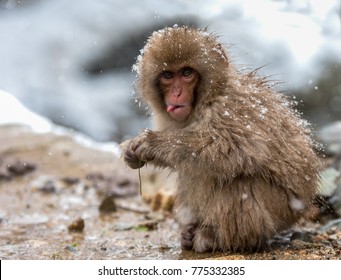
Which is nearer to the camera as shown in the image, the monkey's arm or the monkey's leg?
the monkey's arm

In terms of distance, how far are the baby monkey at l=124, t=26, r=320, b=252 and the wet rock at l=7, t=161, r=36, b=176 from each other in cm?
412

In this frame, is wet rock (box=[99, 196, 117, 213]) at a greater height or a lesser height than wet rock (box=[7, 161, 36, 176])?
lesser

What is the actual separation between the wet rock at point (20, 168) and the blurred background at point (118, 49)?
5.56 ft

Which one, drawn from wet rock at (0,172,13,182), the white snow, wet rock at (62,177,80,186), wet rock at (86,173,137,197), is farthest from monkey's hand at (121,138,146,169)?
the white snow

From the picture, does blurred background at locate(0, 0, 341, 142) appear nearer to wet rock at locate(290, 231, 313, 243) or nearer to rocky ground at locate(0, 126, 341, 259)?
rocky ground at locate(0, 126, 341, 259)

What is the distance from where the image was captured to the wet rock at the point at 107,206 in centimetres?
702

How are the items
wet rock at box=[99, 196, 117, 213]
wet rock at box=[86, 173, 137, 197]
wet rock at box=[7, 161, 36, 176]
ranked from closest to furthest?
wet rock at box=[99, 196, 117, 213] < wet rock at box=[86, 173, 137, 197] < wet rock at box=[7, 161, 36, 176]

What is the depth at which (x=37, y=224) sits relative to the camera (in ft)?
21.1

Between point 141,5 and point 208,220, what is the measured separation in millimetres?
6433

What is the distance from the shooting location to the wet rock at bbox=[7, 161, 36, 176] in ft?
28.1

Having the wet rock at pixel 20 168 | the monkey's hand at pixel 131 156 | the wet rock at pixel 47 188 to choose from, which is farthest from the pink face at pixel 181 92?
the wet rock at pixel 20 168

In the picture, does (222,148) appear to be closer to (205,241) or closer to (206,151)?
(206,151)

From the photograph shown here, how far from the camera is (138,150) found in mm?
4637

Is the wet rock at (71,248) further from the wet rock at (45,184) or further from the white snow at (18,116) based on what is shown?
the white snow at (18,116)
